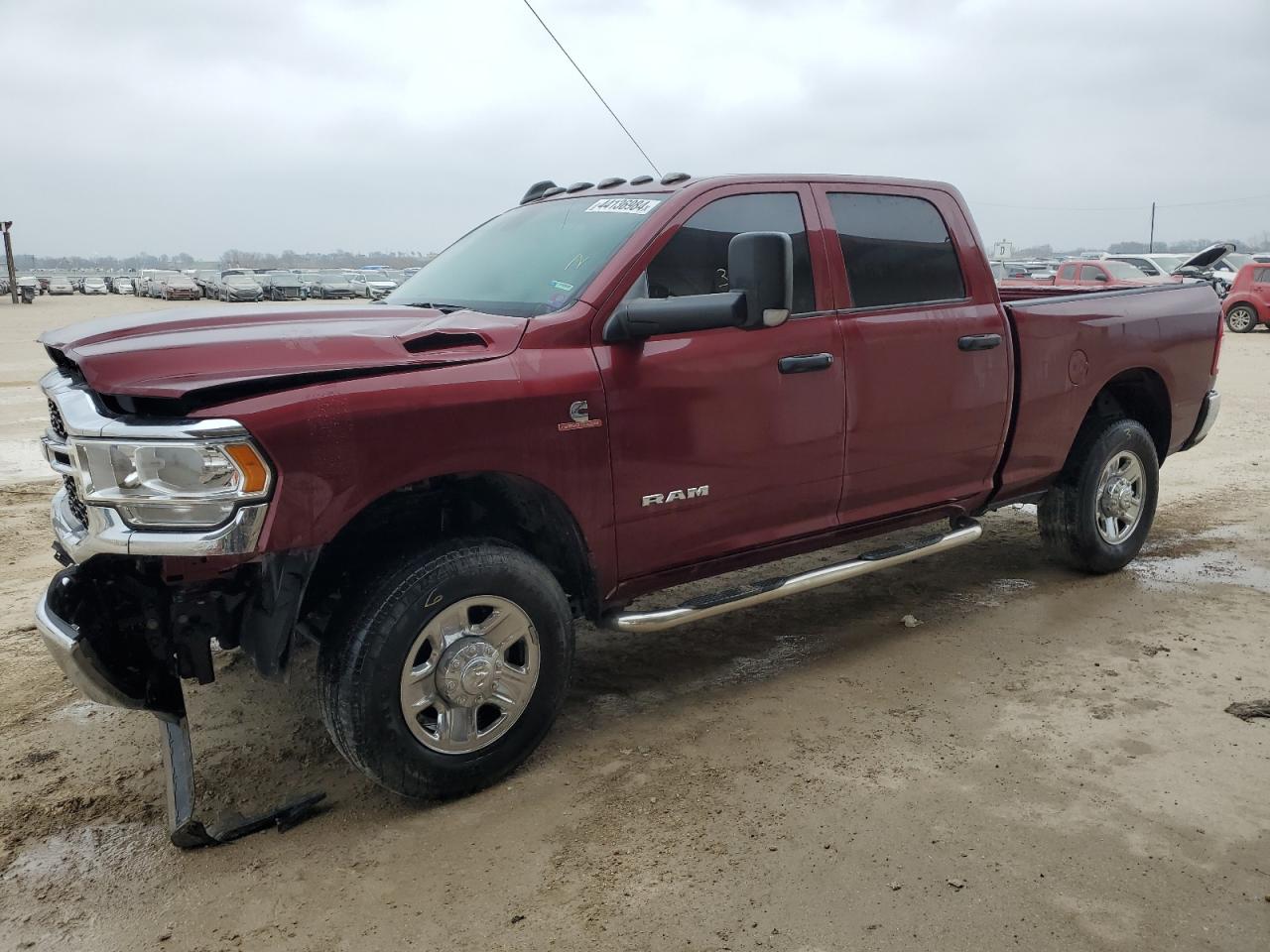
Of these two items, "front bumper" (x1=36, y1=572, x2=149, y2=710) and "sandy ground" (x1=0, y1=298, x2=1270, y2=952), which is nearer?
"sandy ground" (x1=0, y1=298, x2=1270, y2=952)

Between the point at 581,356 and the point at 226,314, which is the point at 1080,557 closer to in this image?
the point at 581,356

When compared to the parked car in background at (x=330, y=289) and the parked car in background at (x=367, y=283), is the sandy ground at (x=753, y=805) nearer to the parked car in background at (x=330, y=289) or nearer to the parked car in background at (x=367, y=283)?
the parked car in background at (x=367, y=283)

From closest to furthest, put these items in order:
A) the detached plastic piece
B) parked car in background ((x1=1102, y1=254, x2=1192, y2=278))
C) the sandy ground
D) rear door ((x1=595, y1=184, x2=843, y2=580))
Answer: the sandy ground
the detached plastic piece
rear door ((x1=595, y1=184, x2=843, y2=580))
parked car in background ((x1=1102, y1=254, x2=1192, y2=278))

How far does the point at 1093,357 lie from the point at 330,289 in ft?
164

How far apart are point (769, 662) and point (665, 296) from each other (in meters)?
1.70

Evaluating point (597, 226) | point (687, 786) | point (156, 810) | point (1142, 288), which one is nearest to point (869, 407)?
point (597, 226)

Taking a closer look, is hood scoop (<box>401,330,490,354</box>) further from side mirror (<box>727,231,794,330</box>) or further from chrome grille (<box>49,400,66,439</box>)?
chrome grille (<box>49,400,66,439</box>)

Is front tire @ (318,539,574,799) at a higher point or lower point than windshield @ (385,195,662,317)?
lower

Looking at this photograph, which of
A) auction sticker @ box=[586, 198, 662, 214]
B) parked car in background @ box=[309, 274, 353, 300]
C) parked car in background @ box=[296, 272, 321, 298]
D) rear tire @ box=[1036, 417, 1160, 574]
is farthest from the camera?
parked car in background @ box=[309, 274, 353, 300]

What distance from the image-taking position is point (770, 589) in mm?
3766

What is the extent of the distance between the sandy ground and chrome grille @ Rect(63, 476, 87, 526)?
38.2 inches

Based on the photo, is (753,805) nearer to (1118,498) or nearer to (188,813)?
(188,813)

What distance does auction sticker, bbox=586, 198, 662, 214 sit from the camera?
12.0ft

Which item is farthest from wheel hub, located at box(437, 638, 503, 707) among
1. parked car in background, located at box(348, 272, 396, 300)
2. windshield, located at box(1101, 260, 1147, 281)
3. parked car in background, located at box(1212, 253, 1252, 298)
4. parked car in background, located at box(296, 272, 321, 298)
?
parked car in background, located at box(296, 272, 321, 298)
